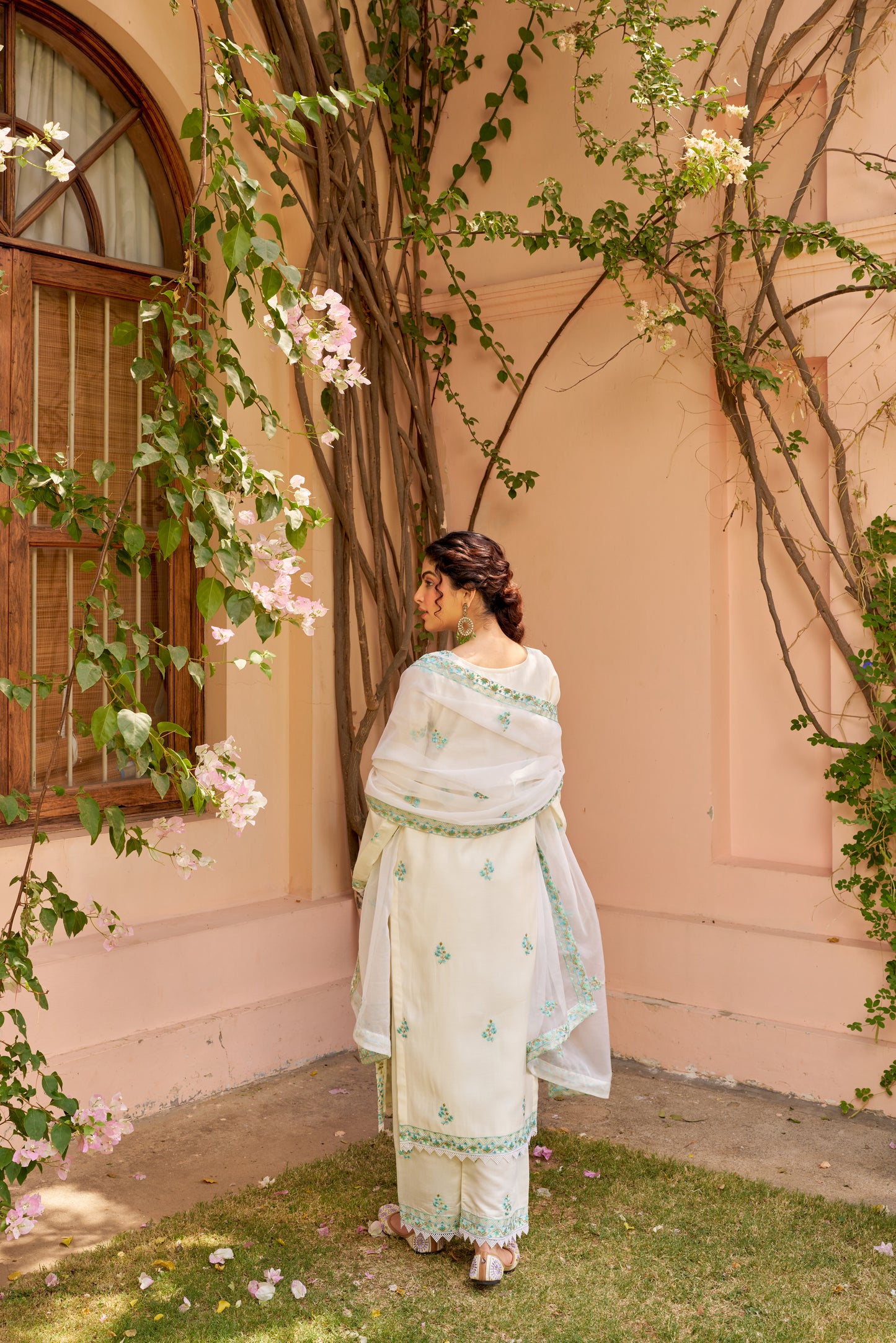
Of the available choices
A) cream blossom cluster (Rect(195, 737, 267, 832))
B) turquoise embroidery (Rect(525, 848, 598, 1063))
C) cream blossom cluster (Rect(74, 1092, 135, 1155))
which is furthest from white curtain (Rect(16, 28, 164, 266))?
cream blossom cluster (Rect(74, 1092, 135, 1155))

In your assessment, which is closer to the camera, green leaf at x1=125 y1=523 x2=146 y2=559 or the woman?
green leaf at x1=125 y1=523 x2=146 y2=559

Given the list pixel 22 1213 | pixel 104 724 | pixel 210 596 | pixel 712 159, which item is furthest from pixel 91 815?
pixel 712 159

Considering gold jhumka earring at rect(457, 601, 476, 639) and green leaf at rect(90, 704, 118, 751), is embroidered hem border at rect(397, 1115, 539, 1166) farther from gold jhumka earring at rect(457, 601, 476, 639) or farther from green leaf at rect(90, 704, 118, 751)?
green leaf at rect(90, 704, 118, 751)

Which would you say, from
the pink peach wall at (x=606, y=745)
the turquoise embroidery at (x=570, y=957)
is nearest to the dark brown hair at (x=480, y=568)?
the turquoise embroidery at (x=570, y=957)

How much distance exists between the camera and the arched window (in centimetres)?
338

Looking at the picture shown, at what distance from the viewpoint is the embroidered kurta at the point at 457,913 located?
2539 millimetres

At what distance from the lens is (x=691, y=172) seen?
3.32 m

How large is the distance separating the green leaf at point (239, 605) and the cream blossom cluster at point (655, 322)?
2067mm

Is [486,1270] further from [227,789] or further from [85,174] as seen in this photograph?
[85,174]

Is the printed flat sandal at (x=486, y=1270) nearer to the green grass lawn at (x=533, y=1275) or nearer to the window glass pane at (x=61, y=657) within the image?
the green grass lawn at (x=533, y=1275)

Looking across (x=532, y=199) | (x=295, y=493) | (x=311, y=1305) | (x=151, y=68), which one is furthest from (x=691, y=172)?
(x=311, y=1305)

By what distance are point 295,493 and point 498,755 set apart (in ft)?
2.57

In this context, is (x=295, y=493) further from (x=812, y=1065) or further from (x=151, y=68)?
(x=812, y=1065)

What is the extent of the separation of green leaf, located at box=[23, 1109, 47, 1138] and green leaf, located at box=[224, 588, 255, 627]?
89 cm
